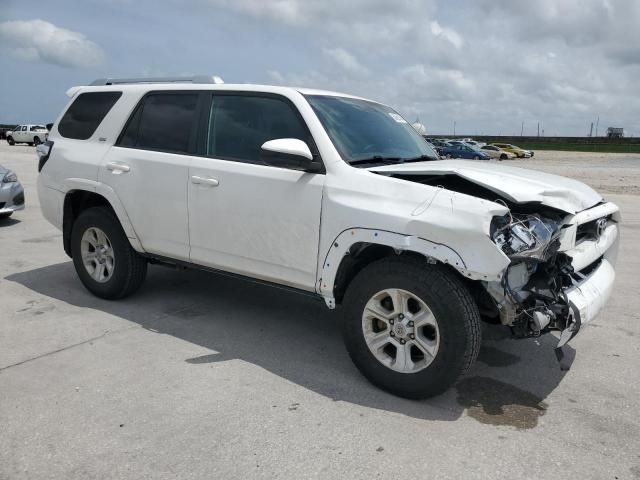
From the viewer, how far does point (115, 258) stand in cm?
497

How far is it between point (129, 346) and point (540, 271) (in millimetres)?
2892

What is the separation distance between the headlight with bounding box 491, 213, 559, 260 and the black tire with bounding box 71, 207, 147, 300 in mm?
3208

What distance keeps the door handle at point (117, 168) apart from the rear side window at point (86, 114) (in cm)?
53

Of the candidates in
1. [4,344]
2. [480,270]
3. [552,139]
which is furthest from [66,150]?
[552,139]

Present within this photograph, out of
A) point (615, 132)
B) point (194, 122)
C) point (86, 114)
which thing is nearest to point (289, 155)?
point (194, 122)

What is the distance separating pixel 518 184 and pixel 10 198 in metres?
8.18

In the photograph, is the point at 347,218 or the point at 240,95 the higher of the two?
the point at 240,95

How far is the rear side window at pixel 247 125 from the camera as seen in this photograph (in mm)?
A: 3979

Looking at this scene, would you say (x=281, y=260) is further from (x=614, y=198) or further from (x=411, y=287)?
(x=614, y=198)

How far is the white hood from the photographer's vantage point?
3.32m

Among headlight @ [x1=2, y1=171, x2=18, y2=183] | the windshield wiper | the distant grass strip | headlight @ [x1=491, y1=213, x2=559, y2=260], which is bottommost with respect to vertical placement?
headlight @ [x1=2, y1=171, x2=18, y2=183]

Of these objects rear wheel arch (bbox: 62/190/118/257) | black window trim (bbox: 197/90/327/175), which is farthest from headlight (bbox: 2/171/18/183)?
black window trim (bbox: 197/90/327/175)

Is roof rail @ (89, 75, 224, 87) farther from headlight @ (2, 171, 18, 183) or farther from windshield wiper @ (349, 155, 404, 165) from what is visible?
headlight @ (2, 171, 18, 183)

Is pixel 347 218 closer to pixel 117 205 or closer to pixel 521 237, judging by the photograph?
pixel 521 237
